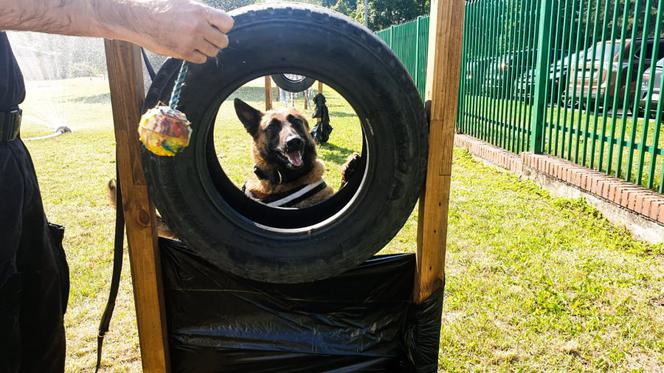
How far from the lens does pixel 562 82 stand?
6.38 m

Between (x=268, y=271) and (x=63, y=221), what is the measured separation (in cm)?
449

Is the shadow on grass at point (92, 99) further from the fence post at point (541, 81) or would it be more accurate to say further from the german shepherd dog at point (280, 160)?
the german shepherd dog at point (280, 160)

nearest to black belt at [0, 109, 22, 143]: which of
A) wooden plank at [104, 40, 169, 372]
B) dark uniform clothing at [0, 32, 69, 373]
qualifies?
dark uniform clothing at [0, 32, 69, 373]

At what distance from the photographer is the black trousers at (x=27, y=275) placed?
1764 mm

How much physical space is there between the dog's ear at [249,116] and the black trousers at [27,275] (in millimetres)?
1998

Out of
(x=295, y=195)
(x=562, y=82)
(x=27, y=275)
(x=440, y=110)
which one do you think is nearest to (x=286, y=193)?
(x=295, y=195)

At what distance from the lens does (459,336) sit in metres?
3.01

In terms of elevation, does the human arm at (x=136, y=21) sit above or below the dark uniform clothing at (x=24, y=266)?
above

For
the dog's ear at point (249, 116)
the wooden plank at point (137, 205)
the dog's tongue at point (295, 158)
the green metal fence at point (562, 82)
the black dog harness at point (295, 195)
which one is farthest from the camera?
the green metal fence at point (562, 82)

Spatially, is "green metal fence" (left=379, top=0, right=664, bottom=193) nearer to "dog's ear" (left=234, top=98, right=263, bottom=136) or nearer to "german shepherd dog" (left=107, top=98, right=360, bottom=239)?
"german shepherd dog" (left=107, top=98, right=360, bottom=239)

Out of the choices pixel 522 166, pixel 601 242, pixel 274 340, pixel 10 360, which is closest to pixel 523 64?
pixel 522 166

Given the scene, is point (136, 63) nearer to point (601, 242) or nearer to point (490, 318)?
point (490, 318)

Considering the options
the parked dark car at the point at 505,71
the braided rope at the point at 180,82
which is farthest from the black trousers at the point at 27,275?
the parked dark car at the point at 505,71

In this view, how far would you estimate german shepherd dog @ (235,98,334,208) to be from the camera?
3492 mm
